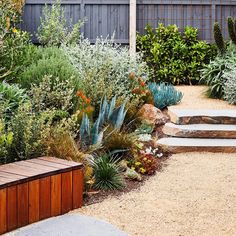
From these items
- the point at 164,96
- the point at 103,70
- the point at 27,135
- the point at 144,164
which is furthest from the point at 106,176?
the point at 164,96

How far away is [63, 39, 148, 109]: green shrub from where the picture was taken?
7.97 meters

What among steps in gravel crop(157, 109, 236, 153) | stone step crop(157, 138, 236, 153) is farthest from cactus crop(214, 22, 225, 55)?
stone step crop(157, 138, 236, 153)

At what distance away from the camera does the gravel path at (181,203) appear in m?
4.97

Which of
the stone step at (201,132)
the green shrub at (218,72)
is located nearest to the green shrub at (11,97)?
the stone step at (201,132)

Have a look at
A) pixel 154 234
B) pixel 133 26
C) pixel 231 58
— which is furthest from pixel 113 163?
pixel 133 26

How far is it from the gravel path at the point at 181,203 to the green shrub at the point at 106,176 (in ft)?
0.63

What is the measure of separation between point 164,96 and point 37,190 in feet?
15.8

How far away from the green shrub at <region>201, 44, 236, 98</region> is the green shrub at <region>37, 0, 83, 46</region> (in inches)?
98.4

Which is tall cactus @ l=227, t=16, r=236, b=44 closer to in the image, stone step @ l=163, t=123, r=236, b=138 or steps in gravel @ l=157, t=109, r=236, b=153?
steps in gravel @ l=157, t=109, r=236, b=153

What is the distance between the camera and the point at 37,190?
4.99m

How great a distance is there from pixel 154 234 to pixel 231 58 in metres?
6.43

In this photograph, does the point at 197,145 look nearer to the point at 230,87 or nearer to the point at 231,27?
the point at 230,87

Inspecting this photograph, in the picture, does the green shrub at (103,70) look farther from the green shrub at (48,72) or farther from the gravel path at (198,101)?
the gravel path at (198,101)

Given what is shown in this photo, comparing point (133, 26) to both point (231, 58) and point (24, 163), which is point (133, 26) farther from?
point (24, 163)
